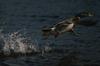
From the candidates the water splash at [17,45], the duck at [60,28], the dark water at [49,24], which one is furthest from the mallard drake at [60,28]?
the water splash at [17,45]

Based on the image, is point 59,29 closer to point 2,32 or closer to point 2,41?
point 2,41

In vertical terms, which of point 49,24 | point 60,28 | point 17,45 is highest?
point 60,28

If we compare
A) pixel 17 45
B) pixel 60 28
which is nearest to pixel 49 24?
pixel 17 45

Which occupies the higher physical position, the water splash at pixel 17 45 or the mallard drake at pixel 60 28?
the mallard drake at pixel 60 28

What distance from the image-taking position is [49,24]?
1523 cm

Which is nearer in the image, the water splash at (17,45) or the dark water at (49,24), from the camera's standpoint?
the dark water at (49,24)

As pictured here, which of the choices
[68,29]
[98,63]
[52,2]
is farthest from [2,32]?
[52,2]

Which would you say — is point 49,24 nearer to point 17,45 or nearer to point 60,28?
point 17,45

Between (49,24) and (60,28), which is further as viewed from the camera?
(49,24)

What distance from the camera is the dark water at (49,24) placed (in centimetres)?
1052

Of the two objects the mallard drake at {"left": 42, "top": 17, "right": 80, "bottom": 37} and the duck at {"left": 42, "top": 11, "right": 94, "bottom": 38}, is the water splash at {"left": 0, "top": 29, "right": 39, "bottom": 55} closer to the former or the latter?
the duck at {"left": 42, "top": 11, "right": 94, "bottom": 38}

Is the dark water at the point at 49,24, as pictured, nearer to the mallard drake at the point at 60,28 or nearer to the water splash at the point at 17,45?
the water splash at the point at 17,45

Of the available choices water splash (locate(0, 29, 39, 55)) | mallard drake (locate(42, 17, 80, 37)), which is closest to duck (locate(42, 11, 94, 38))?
mallard drake (locate(42, 17, 80, 37))

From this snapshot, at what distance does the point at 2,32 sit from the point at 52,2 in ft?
25.8
